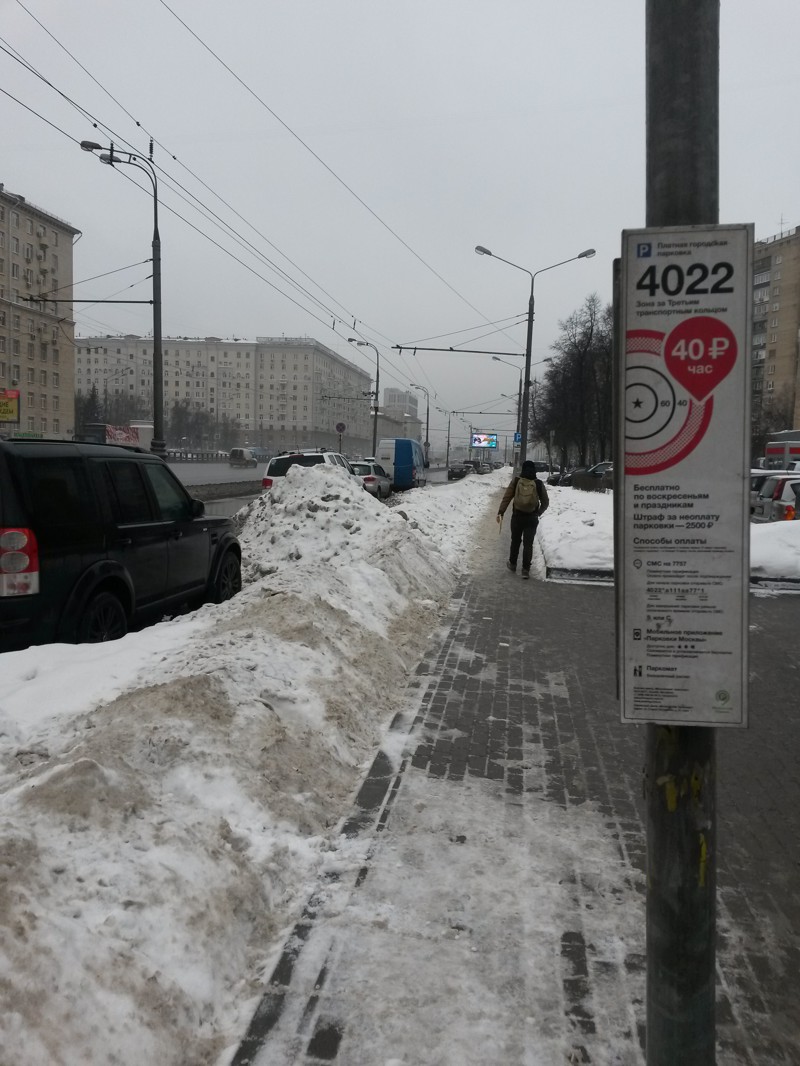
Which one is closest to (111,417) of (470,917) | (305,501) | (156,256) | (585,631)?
(156,256)

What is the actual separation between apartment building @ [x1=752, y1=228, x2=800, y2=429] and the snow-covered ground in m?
83.5

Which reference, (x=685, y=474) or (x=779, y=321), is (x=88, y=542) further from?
(x=779, y=321)

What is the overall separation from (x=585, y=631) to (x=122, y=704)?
570cm

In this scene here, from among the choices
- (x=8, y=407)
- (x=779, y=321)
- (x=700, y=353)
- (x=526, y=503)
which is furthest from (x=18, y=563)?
(x=779, y=321)

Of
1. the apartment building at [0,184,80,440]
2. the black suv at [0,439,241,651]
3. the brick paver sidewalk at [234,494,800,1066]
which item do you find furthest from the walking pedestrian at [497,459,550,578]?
the apartment building at [0,184,80,440]

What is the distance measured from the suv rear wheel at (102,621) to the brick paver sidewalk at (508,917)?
2.33 m

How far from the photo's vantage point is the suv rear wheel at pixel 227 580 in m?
8.87

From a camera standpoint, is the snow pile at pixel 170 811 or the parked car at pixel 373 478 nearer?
the snow pile at pixel 170 811

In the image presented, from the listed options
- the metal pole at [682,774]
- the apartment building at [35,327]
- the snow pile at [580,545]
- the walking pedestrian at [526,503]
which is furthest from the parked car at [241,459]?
the metal pole at [682,774]

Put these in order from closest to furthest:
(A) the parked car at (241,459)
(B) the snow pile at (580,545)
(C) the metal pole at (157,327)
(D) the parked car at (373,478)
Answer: (B) the snow pile at (580,545)
(C) the metal pole at (157,327)
(D) the parked car at (373,478)
(A) the parked car at (241,459)

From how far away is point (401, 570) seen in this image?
998cm

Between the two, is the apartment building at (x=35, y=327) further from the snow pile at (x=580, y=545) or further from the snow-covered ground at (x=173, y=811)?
the snow-covered ground at (x=173, y=811)

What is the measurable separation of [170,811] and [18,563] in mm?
2759

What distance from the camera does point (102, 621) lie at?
6.27 m
